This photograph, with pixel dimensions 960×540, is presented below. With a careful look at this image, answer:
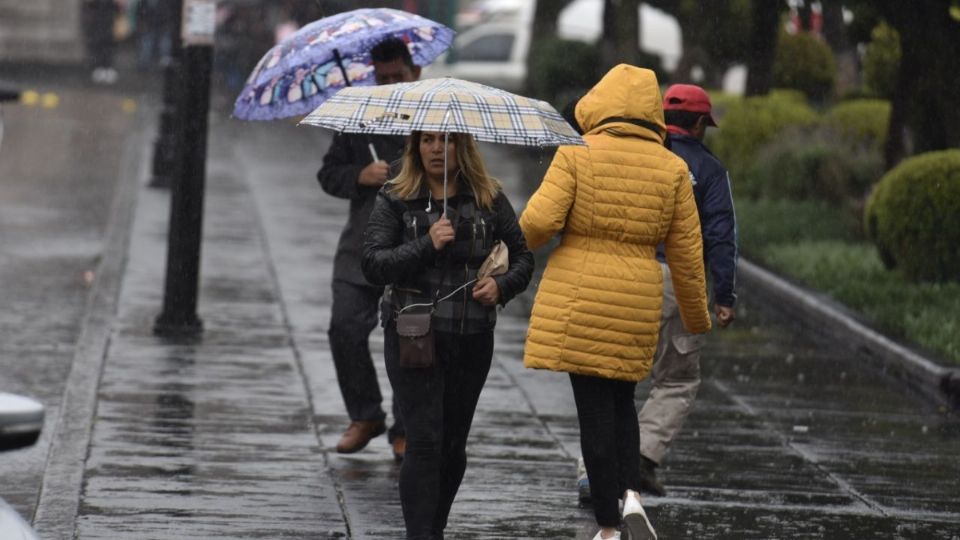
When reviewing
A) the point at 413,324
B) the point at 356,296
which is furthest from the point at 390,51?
the point at 413,324

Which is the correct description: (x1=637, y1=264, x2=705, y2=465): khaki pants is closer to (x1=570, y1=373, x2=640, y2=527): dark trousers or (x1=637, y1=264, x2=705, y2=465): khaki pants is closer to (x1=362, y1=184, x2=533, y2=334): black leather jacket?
(x1=570, y1=373, x2=640, y2=527): dark trousers

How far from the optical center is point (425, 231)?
6902 mm

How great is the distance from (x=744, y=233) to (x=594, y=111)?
10.5 metres

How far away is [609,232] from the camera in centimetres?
716

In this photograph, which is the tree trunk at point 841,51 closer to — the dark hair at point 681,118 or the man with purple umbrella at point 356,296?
the man with purple umbrella at point 356,296

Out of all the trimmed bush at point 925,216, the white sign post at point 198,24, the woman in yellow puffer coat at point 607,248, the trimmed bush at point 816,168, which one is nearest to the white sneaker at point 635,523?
the woman in yellow puffer coat at point 607,248

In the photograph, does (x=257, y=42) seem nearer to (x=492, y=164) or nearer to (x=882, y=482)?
(x=492, y=164)

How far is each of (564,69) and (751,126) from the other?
8255 millimetres

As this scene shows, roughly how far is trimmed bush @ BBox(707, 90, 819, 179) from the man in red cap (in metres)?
12.0

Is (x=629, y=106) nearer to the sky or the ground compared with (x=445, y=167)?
nearer to the sky

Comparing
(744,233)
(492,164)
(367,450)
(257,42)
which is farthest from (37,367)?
(257,42)

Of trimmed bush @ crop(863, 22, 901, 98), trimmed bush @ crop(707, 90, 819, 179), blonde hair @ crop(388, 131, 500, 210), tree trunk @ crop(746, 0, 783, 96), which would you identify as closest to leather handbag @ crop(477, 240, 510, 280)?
blonde hair @ crop(388, 131, 500, 210)

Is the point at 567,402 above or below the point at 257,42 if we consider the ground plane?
above

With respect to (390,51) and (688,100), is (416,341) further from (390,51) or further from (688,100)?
(390,51)
